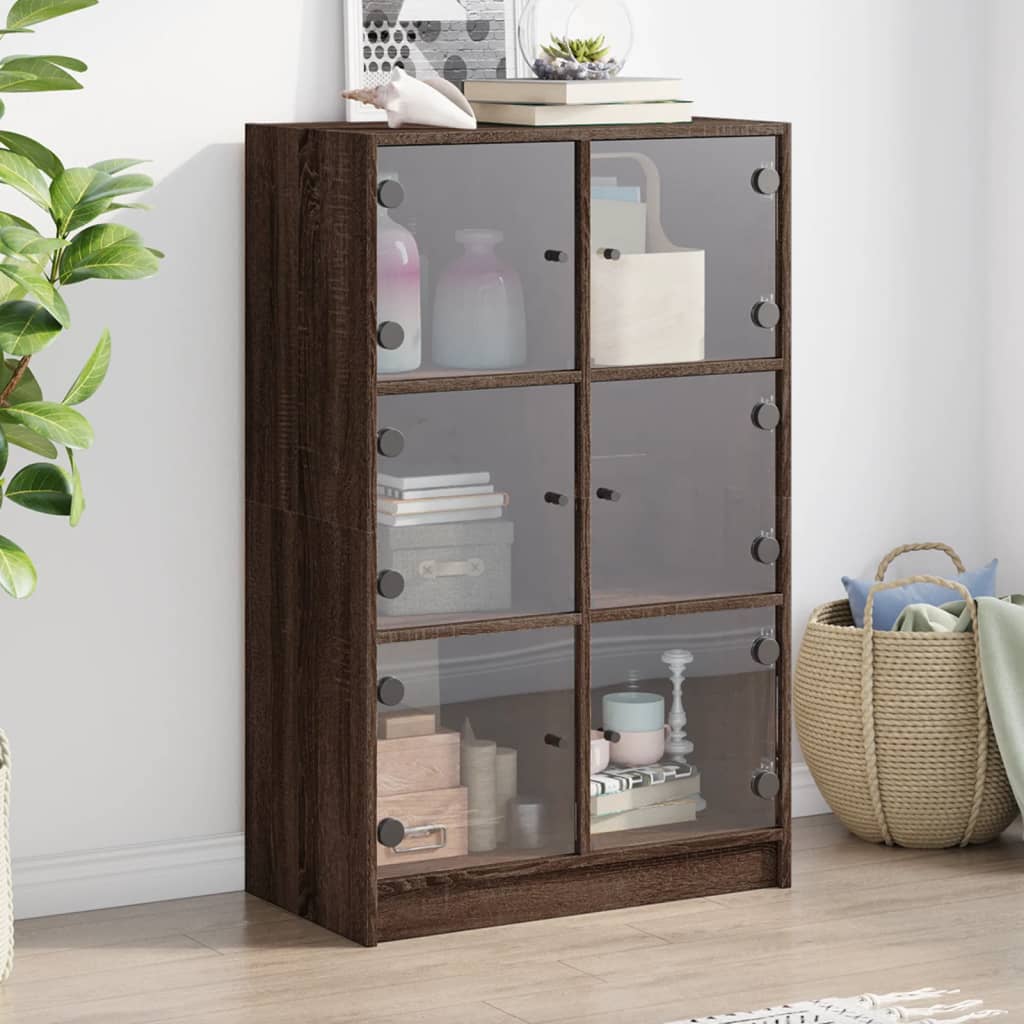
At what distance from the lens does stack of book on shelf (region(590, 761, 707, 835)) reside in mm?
3439

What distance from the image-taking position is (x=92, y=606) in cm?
343

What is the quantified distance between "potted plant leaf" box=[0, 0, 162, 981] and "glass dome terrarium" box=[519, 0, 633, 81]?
72 cm

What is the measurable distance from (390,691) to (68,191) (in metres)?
0.88

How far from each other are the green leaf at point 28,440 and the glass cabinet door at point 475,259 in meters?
0.50

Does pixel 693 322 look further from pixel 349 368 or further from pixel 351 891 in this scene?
pixel 351 891

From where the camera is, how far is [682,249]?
3.37 m

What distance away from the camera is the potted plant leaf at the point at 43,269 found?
9.29 feet

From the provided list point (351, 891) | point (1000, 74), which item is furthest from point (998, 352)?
point (351, 891)

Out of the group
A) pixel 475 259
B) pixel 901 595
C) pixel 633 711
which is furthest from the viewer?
pixel 901 595

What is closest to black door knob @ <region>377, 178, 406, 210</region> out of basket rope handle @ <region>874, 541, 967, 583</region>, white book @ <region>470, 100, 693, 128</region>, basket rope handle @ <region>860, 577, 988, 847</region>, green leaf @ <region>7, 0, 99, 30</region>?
white book @ <region>470, 100, 693, 128</region>

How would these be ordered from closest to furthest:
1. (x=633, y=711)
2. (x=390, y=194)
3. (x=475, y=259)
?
Answer: (x=390, y=194) < (x=475, y=259) < (x=633, y=711)

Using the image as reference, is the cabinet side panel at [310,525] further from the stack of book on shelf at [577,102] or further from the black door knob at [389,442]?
the stack of book on shelf at [577,102]

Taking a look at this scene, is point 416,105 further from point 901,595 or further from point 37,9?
point 901,595

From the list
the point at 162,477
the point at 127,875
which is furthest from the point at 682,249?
the point at 127,875
